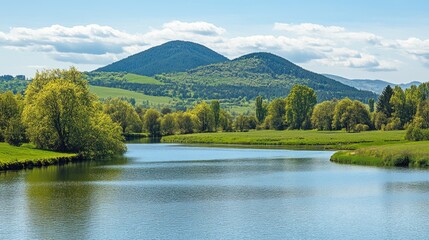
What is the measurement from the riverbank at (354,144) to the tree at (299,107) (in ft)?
92.1

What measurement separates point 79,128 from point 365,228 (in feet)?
218

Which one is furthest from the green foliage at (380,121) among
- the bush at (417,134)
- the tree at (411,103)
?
the bush at (417,134)

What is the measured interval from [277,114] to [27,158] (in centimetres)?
11992

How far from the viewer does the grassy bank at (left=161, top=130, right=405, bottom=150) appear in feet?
398

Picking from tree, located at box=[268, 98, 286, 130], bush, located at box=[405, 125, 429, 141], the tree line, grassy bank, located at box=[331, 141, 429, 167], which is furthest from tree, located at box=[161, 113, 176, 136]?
grassy bank, located at box=[331, 141, 429, 167]

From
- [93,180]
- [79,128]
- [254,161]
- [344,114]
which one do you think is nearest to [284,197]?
[93,180]

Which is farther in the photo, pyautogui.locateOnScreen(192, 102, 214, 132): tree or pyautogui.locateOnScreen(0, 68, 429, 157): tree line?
pyautogui.locateOnScreen(192, 102, 214, 132): tree

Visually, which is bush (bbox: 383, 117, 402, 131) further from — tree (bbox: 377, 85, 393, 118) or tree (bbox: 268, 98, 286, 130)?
tree (bbox: 268, 98, 286, 130)

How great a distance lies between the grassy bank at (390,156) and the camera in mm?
79125

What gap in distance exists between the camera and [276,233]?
37594 mm

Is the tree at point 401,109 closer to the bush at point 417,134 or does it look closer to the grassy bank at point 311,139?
the grassy bank at point 311,139

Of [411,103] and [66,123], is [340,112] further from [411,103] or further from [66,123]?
[66,123]

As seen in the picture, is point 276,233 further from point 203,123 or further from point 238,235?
point 203,123

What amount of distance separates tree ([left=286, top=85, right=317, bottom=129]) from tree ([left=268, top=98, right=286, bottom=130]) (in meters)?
4.30
